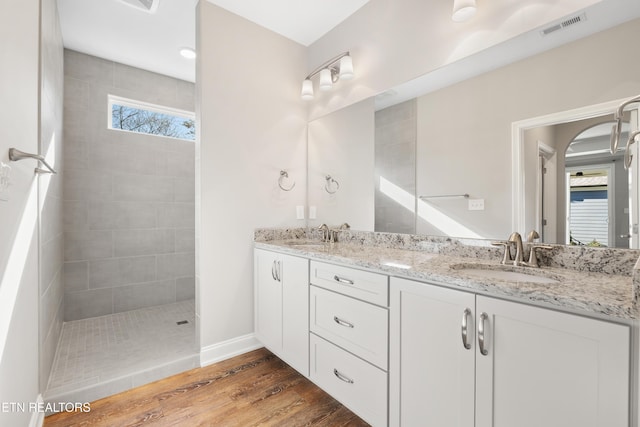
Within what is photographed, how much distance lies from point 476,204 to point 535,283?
708 millimetres

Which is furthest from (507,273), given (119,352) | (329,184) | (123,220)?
(123,220)

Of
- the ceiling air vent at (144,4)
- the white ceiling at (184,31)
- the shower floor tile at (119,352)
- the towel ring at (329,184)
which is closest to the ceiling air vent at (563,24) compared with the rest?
the white ceiling at (184,31)

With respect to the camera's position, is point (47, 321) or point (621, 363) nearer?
point (621, 363)

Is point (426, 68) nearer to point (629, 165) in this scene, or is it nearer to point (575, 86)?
point (575, 86)

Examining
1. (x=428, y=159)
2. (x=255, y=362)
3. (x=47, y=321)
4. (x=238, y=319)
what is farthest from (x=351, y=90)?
(x=47, y=321)

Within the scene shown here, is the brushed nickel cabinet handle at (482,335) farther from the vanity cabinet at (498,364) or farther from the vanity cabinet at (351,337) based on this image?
the vanity cabinet at (351,337)

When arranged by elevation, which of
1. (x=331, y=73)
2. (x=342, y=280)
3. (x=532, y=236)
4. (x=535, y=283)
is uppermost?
(x=331, y=73)

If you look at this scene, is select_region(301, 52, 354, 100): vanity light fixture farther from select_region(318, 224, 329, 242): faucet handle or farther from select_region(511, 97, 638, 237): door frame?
select_region(511, 97, 638, 237): door frame

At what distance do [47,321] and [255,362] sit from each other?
134 cm

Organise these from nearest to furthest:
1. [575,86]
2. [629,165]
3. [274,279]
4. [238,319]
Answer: [629,165], [575,86], [274,279], [238,319]

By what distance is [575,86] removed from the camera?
4.16ft

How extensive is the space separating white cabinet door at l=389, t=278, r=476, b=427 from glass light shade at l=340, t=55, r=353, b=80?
162 centimetres

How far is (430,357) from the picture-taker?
1145 mm

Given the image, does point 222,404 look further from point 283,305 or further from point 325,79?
point 325,79
